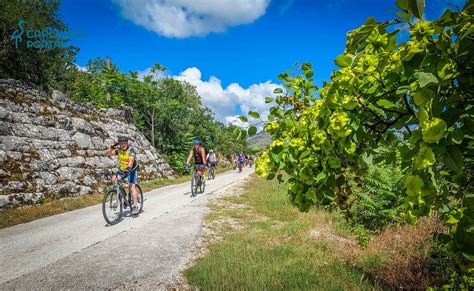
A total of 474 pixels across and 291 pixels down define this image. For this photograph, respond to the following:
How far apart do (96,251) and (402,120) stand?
6.23 metres

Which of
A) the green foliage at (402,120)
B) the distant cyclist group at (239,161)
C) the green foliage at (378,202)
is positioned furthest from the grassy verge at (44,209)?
the green foliage at (402,120)

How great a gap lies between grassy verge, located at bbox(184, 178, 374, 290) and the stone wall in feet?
24.4

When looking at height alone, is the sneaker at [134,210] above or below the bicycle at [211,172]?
below

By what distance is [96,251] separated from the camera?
239 inches

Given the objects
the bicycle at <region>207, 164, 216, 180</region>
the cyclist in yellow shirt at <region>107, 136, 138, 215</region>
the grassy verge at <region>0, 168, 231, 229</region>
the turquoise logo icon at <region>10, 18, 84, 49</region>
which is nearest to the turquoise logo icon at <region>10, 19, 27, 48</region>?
the turquoise logo icon at <region>10, 18, 84, 49</region>

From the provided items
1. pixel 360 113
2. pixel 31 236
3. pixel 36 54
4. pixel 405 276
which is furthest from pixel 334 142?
pixel 36 54

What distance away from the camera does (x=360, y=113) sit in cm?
171

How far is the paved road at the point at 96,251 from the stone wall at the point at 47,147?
10.4 ft

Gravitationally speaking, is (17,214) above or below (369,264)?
above

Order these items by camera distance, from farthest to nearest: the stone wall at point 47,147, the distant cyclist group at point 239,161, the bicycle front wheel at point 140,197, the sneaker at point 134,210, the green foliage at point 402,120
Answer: the distant cyclist group at point 239,161 → the stone wall at point 47,147 → the bicycle front wheel at point 140,197 → the sneaker at point 134,210 → the green foliage at point 402,120

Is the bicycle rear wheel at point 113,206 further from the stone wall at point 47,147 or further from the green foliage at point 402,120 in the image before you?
the green foliage at point 402,120

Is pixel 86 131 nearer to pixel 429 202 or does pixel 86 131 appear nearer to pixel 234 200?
pixel 234 200

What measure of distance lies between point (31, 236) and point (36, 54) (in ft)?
56.2

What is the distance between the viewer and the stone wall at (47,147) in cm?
1165
